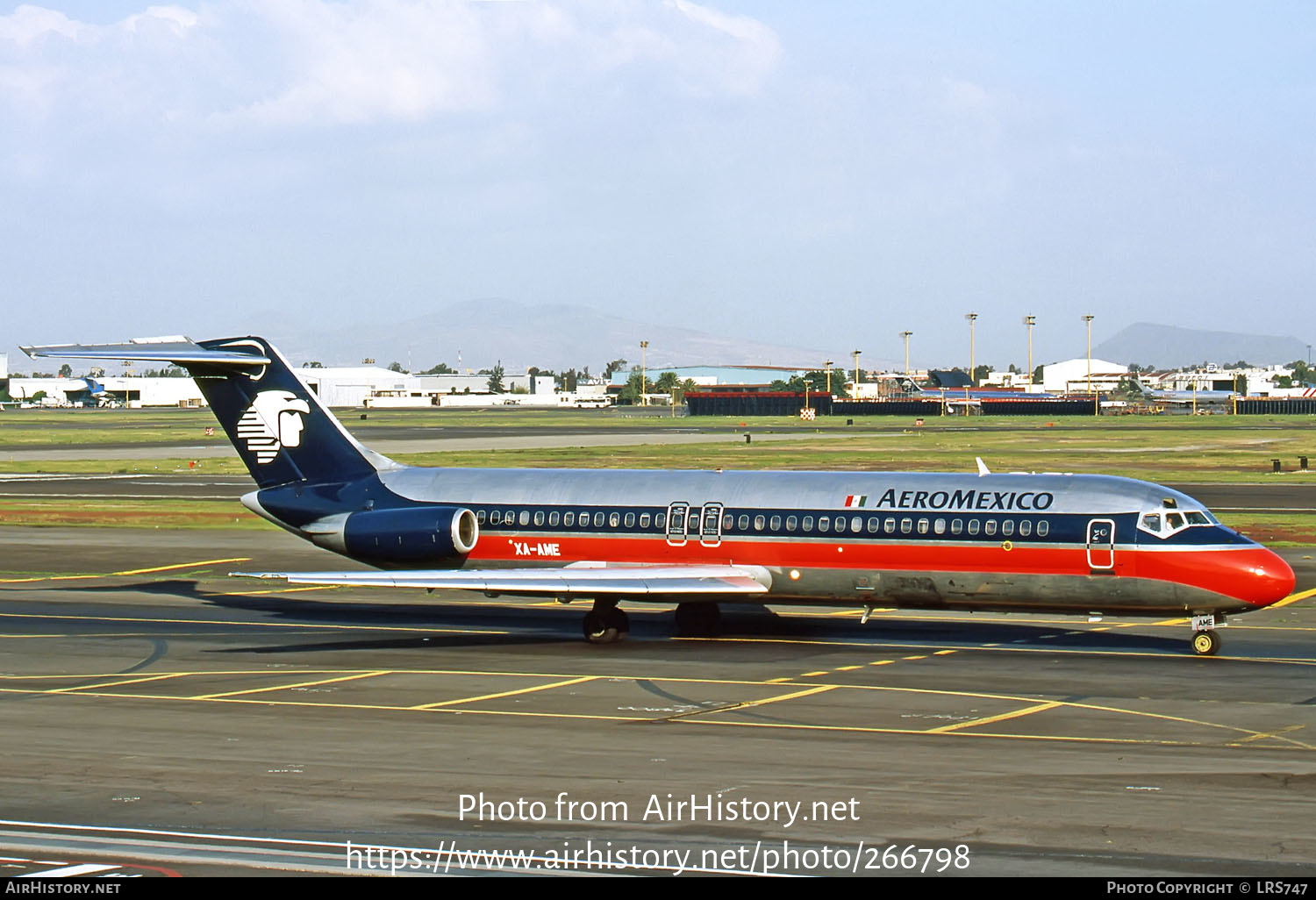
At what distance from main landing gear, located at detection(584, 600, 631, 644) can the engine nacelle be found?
373 centimetres

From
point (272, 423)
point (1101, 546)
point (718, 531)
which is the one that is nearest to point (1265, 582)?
point (1101, 546)

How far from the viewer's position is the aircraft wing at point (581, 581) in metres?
31.5

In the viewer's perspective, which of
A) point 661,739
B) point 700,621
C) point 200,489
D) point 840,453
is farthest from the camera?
point 840,453

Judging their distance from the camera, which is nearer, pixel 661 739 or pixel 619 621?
pixel 661 739

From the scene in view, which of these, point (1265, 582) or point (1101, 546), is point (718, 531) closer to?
point (1101, 546)

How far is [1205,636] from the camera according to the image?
1201 inches

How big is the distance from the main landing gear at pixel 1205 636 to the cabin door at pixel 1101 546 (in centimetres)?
212

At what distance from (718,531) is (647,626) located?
3.84 m

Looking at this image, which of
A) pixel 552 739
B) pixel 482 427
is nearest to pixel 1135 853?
pixel 552 739

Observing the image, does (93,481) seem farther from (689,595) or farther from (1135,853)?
(1135,853)

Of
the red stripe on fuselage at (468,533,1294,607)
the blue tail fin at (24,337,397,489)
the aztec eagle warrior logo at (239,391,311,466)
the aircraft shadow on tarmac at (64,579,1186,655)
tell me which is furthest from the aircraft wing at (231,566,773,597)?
the aztec eagle warrior logo at (239,391,311,466)

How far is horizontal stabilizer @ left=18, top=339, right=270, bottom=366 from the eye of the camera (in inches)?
1366

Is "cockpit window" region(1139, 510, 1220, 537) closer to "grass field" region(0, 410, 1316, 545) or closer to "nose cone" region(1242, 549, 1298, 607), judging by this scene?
"nose cone" region(1242, 549, 1298, 607)

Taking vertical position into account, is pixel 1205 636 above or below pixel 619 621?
below
